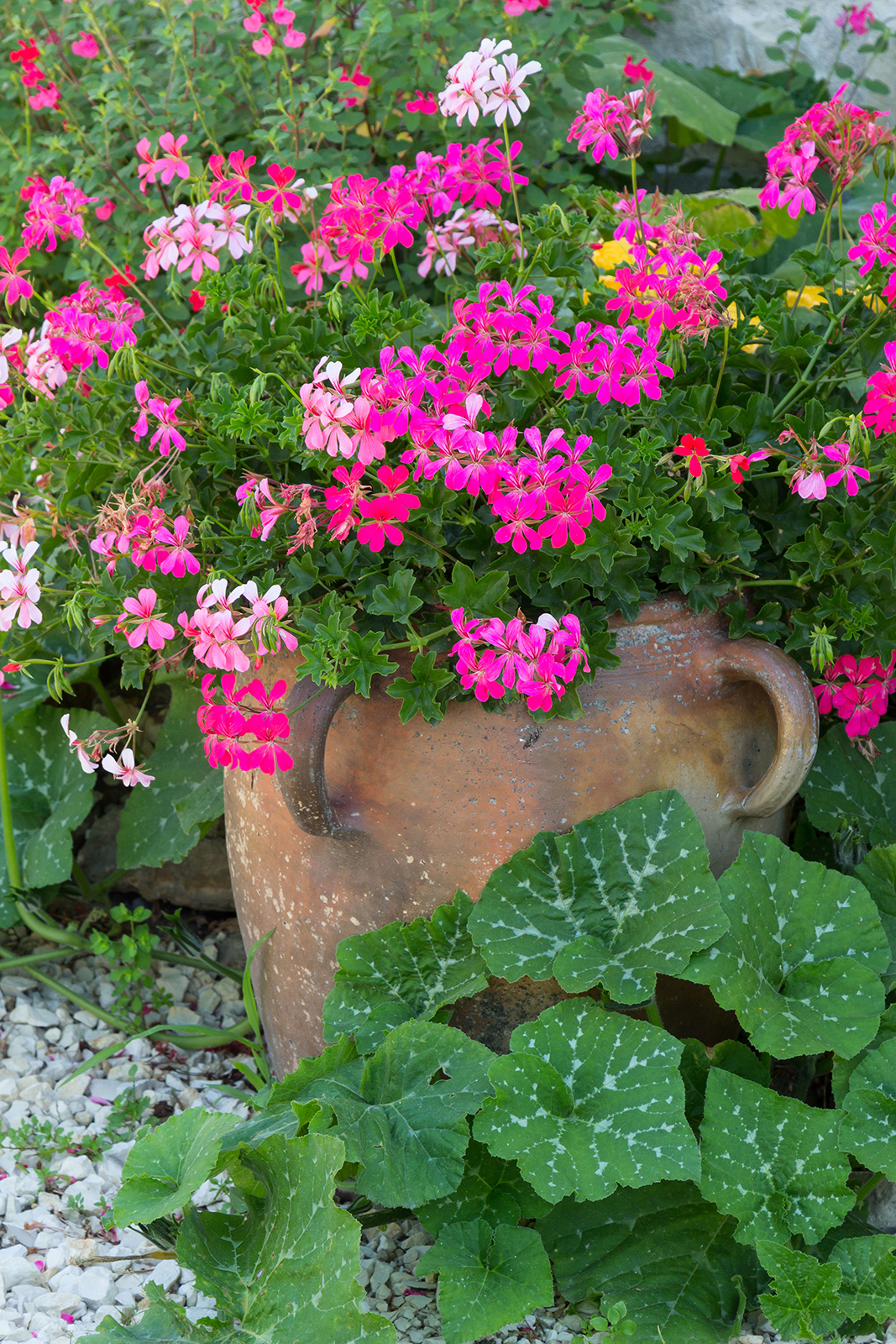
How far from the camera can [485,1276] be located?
3.51 feet

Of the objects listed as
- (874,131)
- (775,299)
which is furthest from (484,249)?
(874,131)

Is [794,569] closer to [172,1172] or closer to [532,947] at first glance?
[532,947]

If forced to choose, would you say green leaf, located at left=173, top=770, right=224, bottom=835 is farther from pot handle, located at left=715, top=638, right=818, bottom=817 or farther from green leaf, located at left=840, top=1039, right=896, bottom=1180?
green leaf, located at left=840, top=1039, right=896, bottom=1180

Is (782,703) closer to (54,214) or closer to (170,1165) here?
(170,1165)

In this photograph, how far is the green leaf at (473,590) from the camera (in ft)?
3.57

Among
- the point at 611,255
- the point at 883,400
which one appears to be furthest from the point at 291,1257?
the point at 611,255

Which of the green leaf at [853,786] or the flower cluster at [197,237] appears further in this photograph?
the green leaf at [853,786]

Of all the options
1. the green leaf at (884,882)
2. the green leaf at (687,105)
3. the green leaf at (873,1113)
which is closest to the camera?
the green leaf at (873,1113)

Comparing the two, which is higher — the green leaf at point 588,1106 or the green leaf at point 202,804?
the green leaf at point 588,1106

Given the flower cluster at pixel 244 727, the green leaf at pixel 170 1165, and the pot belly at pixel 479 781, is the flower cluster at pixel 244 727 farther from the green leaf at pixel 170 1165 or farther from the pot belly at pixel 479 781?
the green leaf at pixel 170 1165

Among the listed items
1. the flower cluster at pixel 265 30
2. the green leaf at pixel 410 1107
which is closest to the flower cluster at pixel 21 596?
the green leaf at pixel 410 1107

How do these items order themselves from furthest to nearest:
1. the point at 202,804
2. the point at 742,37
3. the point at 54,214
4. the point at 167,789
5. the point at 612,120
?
the point at 742,37 < the point at 167,789 < the point at 202,804 < the point at 54,214 < the point at 612,120

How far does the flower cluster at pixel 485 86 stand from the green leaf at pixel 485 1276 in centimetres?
111

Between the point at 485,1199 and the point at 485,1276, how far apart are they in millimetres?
93
